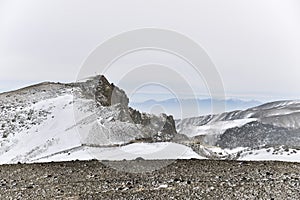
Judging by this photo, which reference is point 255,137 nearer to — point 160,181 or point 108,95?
point 108,95

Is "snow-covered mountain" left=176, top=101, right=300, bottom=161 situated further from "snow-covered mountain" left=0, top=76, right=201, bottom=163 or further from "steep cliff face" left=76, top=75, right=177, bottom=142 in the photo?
"snow-covered mountain" left=0, top=76, right=201, bottom=163

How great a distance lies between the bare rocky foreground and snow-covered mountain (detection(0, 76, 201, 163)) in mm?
4424

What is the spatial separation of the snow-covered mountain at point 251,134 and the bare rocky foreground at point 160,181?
595 centimetres

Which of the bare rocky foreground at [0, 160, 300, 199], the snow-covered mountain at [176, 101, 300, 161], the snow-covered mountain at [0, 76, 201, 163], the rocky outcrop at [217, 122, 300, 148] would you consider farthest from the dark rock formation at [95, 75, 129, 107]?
the rocky outcrop at [217, 122, 300, 148]

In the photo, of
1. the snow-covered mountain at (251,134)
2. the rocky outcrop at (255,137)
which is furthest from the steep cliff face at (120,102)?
the rocky outcrop at (255,137)

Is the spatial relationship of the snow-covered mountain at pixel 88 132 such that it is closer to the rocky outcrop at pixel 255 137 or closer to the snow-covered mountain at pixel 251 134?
the snow-covered mountain at pixel 251 134

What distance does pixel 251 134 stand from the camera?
94.2 meters

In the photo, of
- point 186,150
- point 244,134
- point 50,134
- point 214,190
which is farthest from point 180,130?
point 244,134

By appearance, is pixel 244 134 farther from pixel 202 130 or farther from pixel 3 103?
pixel 3 103

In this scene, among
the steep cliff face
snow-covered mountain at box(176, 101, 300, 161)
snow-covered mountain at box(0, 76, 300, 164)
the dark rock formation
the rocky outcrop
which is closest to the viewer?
snow-covered mountain at box(0, 76, 300, 164)

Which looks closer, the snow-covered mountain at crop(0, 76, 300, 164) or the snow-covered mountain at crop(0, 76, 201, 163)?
the snow-covered mountain at crop(0, 76, 300, 164)

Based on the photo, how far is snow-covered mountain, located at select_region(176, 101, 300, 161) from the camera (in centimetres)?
2526

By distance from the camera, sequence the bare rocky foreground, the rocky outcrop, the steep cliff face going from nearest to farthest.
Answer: the bare rocky foreground, the steep cliff face, the rocky outcrop

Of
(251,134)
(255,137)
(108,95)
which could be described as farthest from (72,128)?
(251,134)
